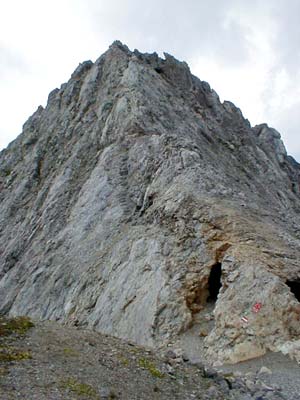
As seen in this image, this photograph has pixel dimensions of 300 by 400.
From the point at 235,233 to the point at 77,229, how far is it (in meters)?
13.6

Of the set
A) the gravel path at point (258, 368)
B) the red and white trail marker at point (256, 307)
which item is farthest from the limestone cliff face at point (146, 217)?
the gravel path at point (258, 368)

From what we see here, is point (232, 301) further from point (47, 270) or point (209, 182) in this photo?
point (47, 270)

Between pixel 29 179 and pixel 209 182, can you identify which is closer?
pixel 209 182

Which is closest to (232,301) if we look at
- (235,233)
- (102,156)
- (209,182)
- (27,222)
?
(235,233)

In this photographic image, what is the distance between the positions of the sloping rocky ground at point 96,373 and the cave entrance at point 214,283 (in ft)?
18.8

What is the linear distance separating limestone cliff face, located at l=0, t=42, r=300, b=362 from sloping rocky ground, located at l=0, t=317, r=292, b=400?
3063 mm

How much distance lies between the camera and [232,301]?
2303 cm

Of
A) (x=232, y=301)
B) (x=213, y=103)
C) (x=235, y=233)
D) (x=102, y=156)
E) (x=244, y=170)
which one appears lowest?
(x=232, y=301)

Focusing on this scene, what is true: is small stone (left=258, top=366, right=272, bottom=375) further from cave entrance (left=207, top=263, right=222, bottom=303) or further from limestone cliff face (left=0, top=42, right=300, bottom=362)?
cave entrance (left=207, top=263, right=222, bottom=303)

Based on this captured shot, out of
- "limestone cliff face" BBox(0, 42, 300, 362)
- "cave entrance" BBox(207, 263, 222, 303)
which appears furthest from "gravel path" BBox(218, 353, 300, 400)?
"cave entrance" BBox(207, 263, 222, 303)

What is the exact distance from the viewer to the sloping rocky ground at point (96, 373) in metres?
15.4

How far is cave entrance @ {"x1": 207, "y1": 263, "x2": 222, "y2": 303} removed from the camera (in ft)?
85.1

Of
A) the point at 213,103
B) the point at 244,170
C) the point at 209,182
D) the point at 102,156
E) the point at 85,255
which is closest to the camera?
the point at 209,182

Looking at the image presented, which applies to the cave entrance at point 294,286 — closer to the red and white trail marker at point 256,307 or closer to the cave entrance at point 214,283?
the red and white trail marker at point 256,307
